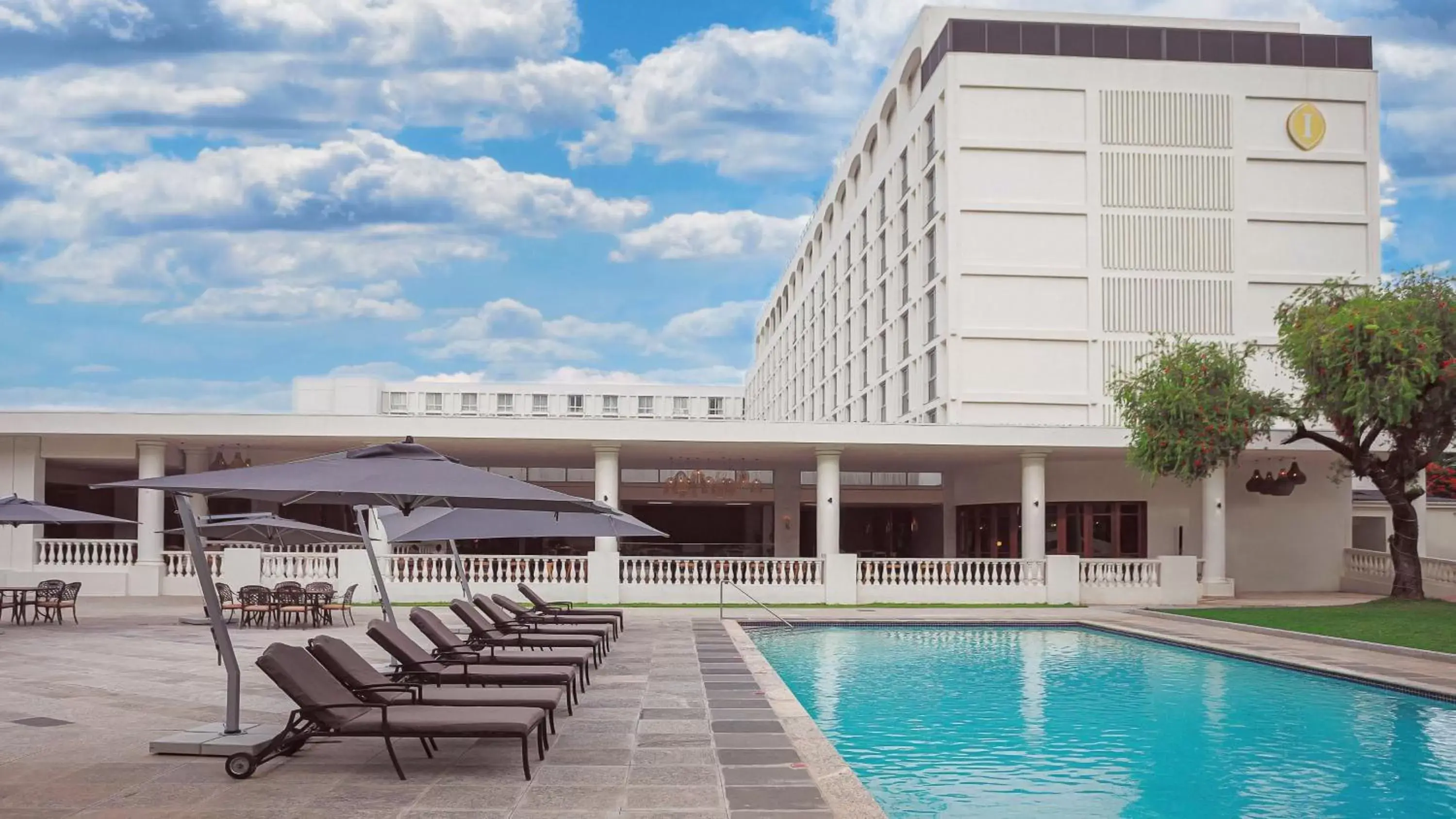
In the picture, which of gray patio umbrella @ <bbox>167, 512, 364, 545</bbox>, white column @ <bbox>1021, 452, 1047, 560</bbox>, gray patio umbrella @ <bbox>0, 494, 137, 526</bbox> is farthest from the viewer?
white column @ <bbox>1021, 452, 1047, 560</bbox>

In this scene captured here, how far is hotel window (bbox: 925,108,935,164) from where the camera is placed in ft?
141

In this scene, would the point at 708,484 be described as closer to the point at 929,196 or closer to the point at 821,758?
the point at 929,196

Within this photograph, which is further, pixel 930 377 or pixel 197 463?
pixel 930 377

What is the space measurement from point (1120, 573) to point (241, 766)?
23.0 metres

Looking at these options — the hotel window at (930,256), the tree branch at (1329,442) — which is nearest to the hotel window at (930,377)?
the hotel window at (930,256)

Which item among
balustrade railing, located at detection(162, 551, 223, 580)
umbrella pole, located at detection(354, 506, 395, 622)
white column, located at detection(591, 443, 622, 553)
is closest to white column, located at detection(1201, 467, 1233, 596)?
white column, located at detection(591, 443, 622, 553)

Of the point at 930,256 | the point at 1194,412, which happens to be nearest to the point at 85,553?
the point at 1194,412

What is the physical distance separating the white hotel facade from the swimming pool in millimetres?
9483

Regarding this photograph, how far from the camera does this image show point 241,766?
7.59 meters

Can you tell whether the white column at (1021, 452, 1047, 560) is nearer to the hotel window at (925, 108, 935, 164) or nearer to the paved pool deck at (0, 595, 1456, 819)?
the paved pool deck at (0, 595, 1456, 819)

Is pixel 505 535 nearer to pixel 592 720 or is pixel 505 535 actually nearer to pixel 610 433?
pixel 592 720

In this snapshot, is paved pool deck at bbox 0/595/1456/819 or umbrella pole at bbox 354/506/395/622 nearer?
paved pool deck at bbox 0/595/1456/819

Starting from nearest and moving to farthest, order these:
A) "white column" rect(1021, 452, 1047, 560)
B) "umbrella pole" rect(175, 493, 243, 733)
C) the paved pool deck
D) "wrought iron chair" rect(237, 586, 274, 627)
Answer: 1. the paved pool deck
2. "umbrella pole" rect(175, 493, 243, 733)
3. "wrought iron chair" rect(237, 586, 274, 627)
4. "white column" rect(1021, 452, 1047, 560)

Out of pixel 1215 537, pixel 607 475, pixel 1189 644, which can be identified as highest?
pixel 607 475
